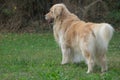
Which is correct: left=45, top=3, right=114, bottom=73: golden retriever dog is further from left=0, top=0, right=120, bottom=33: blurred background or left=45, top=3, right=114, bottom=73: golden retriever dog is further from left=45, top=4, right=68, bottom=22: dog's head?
left=0, top=0, right=120, bottom=33: blurred background

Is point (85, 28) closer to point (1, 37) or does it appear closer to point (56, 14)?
point (56, 14)

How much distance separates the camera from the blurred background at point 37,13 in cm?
2131

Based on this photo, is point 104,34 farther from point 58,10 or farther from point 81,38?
point 58,10

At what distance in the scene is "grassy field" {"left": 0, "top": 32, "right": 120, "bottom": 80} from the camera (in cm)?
889

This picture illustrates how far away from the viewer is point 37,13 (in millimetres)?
22141

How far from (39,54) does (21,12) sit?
9.04 metres

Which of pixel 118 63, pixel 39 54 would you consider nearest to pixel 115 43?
pixel 39 54

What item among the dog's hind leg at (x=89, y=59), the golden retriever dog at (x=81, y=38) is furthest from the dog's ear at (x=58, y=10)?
the dog's hind leg at (x=89, y=59)

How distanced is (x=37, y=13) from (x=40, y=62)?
11.1m

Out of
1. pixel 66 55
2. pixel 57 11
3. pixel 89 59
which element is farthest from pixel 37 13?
pixel 89 59

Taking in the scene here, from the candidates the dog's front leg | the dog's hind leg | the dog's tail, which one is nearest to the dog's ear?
the dog's front leg

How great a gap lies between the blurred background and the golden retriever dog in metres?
9.83

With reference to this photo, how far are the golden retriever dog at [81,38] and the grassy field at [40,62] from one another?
276 millimetres

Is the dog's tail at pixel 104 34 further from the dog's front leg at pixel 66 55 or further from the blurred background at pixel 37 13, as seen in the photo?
the blurred background at pixel 37 13
